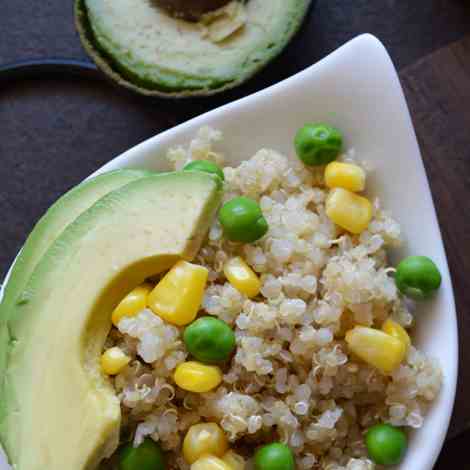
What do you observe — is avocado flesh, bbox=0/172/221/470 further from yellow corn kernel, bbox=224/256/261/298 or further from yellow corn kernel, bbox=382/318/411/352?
yellow corn kernel, bbox=382/318/411/352

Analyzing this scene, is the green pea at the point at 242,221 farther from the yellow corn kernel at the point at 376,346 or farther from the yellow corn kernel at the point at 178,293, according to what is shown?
the yellow corn kernel at the point at 376,346

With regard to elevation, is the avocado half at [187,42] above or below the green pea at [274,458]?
above

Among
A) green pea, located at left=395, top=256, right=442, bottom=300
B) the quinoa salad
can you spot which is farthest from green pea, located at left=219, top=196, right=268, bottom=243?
green pea, located at left=395, top=256, right=442, bottom=300

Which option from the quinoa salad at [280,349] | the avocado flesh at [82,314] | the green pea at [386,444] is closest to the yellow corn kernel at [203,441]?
the quinoa salad at [280,349]

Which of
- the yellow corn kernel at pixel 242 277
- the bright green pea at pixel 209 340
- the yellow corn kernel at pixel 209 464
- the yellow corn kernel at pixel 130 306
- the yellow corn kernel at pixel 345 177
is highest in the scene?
the yellow corn kernel at pixel 345 177

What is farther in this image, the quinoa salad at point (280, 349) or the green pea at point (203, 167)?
the green pea at point (203, 167)

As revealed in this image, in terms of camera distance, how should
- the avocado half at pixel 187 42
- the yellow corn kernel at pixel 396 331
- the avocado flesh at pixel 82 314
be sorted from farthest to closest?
Answer: 1. the avocado half at pixel 187 42
2. the yellow corn kernel at pixel 396 331
3. the avocado flesh at pixel 82 314

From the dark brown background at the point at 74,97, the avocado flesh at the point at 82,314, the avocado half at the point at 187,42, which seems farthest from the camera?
the dark brown background at the point at 74,97

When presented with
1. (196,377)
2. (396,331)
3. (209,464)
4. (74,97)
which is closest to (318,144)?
(396,331)
